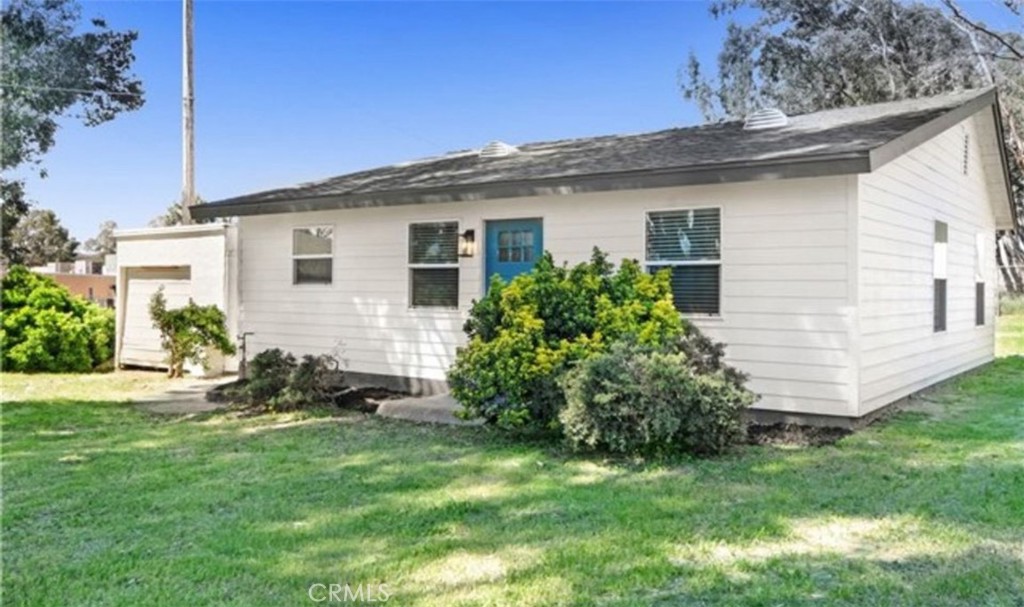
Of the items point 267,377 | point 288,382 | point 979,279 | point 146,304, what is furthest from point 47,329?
point 979,279

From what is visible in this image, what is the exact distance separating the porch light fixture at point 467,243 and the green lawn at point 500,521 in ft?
9.34

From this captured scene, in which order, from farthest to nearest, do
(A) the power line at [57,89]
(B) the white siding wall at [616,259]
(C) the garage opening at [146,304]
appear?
1. (C) the garage opening at [146,304]
2. (A) the power line at [57,89]
3. (B) the white siding wall at [616,259]

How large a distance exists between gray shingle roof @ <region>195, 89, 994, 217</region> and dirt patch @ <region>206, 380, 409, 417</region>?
2357 millimetres

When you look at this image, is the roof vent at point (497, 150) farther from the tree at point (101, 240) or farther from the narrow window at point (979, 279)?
the tree at point (101, 240)

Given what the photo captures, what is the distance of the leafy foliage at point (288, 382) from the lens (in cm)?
770

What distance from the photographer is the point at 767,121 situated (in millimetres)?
8672

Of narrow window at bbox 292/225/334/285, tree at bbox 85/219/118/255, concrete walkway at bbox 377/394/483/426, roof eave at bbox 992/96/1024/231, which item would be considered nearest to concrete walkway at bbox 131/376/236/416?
narrow window at bbox 292/225/334/285

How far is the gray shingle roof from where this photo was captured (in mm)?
6586

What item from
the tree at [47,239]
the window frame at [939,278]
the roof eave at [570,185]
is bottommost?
the window frame at [939,278]

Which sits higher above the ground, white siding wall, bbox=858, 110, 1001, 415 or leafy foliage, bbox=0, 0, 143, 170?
leafy foliage, bbox=0, 0, 143, 170

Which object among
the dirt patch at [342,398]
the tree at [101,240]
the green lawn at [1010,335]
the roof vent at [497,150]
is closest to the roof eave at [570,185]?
the roof vent at [497,150]

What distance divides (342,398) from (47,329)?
6.27 meters

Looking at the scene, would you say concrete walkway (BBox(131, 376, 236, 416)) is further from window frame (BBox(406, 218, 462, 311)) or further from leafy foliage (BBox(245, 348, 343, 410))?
window frame (BBox(406, 218, 462, 311))

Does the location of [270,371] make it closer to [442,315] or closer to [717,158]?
[442,315]
